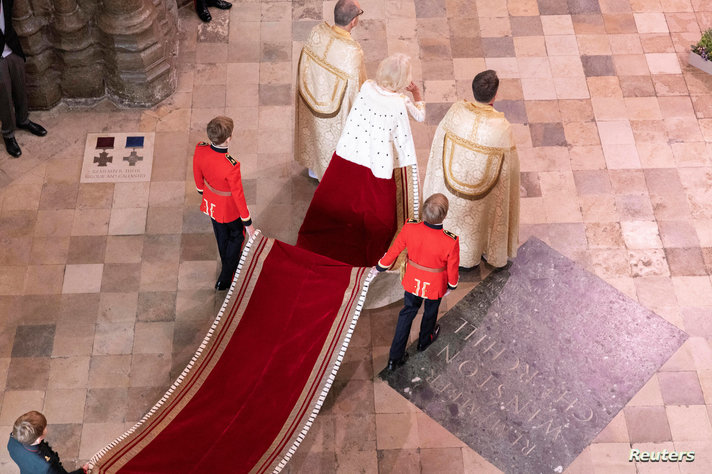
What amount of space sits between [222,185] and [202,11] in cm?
334

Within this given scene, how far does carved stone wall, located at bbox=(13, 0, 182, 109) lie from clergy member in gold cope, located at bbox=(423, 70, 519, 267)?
2.87 m

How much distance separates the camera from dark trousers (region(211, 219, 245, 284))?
6.48m

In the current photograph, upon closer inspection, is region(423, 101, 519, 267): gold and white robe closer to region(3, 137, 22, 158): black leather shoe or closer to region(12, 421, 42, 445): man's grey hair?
region(12, 421, 42, 445): man's grey hair

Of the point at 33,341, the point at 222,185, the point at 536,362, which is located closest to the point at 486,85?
the point at 222,185

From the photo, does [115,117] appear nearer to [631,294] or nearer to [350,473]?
[350,473]

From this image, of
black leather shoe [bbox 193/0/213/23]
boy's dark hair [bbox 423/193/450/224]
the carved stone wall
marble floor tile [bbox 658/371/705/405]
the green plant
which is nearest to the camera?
boy's dark hair [bbox 423/193/450/224]

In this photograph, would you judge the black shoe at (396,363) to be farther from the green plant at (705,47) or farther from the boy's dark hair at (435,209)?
the green plant at (705,47)

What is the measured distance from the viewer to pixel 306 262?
6.31 metres

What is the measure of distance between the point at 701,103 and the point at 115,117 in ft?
17.6

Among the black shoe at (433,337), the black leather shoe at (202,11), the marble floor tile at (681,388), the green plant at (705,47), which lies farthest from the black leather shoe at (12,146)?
the green plant at (705,47)

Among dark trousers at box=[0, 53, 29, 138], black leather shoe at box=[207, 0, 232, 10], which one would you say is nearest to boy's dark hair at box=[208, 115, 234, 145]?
dark trousers at box=[0, 53, 29, 138]

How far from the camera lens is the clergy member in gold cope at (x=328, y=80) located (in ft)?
21.6

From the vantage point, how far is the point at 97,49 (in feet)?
26.0

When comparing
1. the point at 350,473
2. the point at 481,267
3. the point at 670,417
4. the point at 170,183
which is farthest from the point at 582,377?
the point at 170,183
